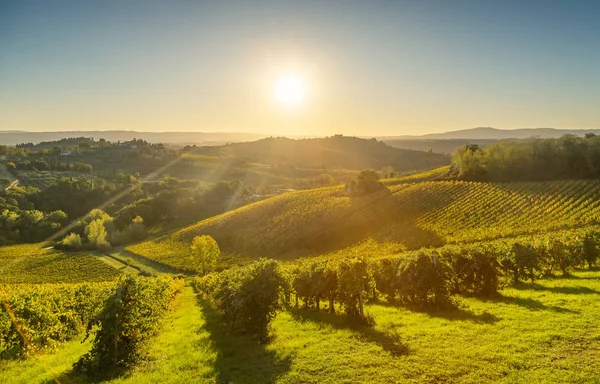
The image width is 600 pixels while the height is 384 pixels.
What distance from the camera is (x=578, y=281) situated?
32.1 m

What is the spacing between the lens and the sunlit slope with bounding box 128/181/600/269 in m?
67.2

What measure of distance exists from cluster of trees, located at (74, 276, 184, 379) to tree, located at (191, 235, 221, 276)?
55.7m

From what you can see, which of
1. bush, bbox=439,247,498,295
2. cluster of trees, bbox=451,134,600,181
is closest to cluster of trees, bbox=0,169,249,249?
cluster of trees, bbox=451,134,600,181

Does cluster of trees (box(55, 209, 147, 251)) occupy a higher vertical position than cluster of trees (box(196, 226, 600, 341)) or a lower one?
lower

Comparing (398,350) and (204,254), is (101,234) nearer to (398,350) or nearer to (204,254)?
(204,254)

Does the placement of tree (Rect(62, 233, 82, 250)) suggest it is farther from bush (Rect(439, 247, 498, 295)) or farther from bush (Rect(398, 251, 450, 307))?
bush (Rect(439, 247, 498, 295))

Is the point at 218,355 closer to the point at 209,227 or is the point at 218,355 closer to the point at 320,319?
the point at 320,319

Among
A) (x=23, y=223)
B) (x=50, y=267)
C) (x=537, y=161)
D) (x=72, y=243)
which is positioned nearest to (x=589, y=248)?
(x=537, y=161)

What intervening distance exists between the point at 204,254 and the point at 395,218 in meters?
45.9

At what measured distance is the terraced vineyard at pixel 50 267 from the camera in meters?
81.4

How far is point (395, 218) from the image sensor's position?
276 feet

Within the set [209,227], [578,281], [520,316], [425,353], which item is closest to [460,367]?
[425,353]

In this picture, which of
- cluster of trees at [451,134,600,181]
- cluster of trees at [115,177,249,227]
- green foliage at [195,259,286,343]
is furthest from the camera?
cluster of trees at [115,177,249,227]

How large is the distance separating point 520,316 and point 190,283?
58630 millimetres
